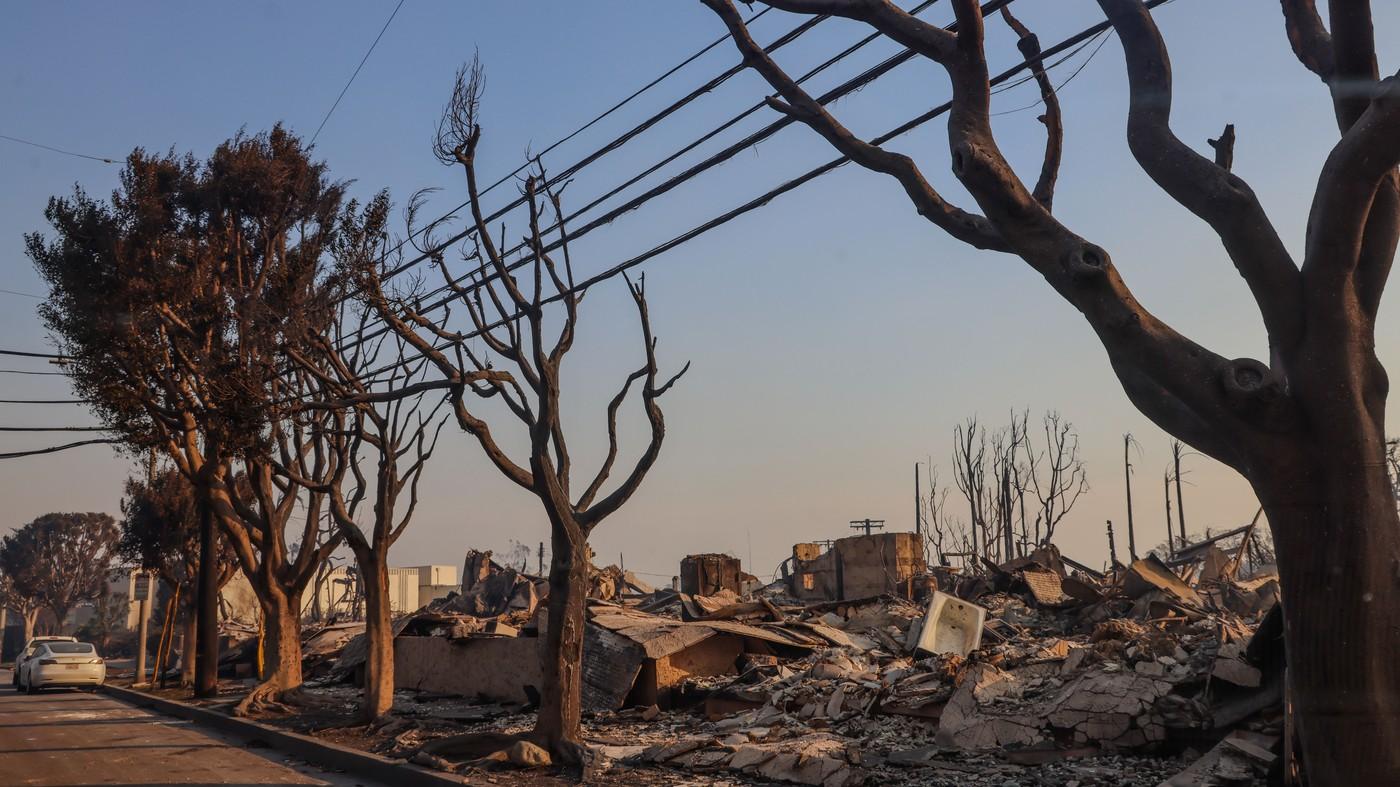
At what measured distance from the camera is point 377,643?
15.3 metres

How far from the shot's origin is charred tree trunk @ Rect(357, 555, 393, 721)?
15078 mm

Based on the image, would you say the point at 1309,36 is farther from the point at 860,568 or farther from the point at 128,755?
the point at 860,568

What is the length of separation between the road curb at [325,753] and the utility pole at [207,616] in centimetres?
229

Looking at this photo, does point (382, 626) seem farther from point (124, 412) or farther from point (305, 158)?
point (305, 158)

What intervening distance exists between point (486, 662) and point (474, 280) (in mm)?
7439

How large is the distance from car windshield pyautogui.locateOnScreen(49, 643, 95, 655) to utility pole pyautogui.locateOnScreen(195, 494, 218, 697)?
852cm

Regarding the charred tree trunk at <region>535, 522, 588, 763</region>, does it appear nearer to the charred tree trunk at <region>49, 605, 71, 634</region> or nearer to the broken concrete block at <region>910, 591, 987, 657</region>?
the broken concrete block at <region>910, 591, 987, 657</region>

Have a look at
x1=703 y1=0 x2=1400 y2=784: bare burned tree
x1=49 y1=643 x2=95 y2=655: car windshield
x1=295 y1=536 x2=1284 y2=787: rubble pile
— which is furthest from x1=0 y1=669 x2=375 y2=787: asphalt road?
x1=49 y1=643 x2=95 y2=655: car windshield

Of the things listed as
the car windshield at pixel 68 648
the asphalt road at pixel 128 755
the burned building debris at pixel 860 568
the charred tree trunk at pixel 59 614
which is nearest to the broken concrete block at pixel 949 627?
the asphalt road at pixel 128 755

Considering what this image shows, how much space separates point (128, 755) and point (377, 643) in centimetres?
327

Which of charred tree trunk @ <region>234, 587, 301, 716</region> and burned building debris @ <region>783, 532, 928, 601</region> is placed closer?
charred tree trunk @ <region>234, 587, 301, 716</region>

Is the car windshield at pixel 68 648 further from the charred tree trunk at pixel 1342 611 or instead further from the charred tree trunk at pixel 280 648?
the charred tree trunk at pixel 1342 611

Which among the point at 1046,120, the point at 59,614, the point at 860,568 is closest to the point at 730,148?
the point at 1046,120

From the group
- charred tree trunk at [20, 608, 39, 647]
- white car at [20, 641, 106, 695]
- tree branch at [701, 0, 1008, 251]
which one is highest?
tree branch at [701, 0, 1008, 251]
